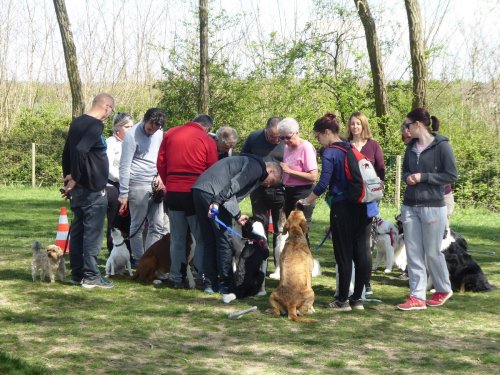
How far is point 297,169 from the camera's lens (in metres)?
8.19

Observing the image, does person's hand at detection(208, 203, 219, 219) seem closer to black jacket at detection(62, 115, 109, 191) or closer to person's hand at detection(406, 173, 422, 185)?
black jacket at detection(62, 115, 109, 191)

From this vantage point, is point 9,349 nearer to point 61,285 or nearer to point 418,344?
point 61,285

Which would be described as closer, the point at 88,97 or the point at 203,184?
the point at 203,184

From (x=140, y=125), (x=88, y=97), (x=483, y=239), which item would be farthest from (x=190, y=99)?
(x=140, y=125)

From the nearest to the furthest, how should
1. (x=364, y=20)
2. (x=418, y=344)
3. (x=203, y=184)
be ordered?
1. (x=418, y=344)
2. (x=203, y=184)
3. (x=364, y=20)

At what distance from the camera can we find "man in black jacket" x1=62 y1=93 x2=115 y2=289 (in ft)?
24.0

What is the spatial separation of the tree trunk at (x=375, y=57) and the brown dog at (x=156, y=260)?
13.9 m

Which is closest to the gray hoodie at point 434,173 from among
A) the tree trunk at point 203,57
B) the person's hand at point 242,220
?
the person's hand at point 242,220

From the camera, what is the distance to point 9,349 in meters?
5.41

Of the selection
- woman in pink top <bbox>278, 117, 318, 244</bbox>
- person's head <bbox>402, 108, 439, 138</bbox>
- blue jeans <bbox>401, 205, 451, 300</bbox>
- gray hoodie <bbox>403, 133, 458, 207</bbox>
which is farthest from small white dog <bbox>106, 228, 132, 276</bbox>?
person's head <bbox>402, 108, 439, 138</bbox>

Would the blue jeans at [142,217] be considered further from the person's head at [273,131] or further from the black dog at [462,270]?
the black dog at [462,270]

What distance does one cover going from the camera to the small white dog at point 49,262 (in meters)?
8.02

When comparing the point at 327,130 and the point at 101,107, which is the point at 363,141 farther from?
the point at 101,107

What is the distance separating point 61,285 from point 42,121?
19.1 m
